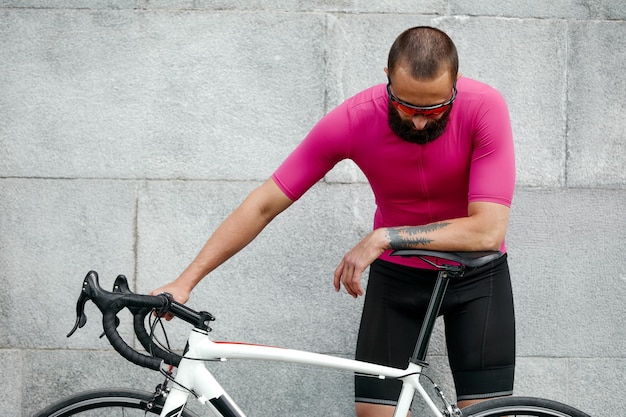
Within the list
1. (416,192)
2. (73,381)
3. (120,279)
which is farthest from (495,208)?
(73,381)

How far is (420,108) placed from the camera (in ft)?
9.38

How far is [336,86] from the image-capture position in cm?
427

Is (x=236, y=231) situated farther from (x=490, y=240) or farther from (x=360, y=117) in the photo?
(x=490, y=240)

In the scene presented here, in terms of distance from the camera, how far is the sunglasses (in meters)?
2.86

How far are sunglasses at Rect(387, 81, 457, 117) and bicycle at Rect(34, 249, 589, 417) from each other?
1.51 ft

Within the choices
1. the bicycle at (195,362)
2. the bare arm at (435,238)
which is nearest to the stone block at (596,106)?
the bare arm at (435,238)

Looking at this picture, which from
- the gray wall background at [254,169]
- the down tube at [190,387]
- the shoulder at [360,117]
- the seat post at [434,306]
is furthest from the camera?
the gray wall background at [254,169]

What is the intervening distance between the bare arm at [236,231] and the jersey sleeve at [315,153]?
46mm

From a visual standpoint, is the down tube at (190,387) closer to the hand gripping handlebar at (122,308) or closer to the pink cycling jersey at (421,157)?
the hand gripping handlebar at (122,308)

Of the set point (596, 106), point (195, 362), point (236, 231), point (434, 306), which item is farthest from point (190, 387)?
point (596, 106)

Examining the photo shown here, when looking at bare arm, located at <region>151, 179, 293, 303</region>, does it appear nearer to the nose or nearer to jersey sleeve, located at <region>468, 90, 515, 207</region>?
the nose

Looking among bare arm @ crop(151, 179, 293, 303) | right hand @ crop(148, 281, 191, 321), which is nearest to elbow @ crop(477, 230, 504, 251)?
bare arm @ crop(151, 179, 293, 303)

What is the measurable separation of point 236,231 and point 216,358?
0.50 meters

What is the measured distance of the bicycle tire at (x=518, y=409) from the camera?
2928 millimetres
